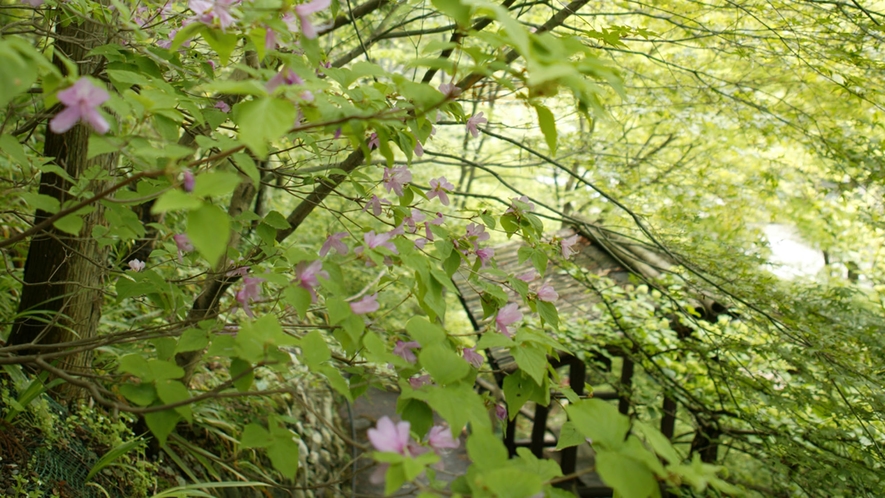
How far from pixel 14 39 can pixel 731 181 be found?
6.33 meters

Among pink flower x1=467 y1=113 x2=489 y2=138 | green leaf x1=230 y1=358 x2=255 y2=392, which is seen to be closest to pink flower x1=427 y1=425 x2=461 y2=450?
green leaf x1=230 y1=358 x2=255 y2=392

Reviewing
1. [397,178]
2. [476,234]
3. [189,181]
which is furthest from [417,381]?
[189,181]

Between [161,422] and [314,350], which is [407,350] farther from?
[161,422]

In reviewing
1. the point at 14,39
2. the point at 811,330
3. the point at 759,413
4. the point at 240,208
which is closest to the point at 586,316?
the point at 759,413

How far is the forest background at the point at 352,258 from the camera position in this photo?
0.90 meters

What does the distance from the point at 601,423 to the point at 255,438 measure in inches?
22.8

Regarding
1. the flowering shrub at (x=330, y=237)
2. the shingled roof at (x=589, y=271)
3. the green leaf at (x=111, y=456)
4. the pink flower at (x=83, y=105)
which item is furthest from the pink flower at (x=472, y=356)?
the shingled roof at (x=589, y=271)

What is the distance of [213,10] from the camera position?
3.27ft

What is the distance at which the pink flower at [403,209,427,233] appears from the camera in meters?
1.54

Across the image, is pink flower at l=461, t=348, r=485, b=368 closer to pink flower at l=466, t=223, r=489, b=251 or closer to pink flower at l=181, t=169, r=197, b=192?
pink flower at l=466, t=223, r=489, b=251

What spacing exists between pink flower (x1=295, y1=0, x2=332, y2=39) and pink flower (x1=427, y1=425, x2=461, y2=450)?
678 millimetres

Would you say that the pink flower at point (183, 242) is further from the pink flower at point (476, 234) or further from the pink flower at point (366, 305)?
the pink flower at point (476, 234)

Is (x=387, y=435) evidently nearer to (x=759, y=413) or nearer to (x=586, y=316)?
(x=759, y=413)

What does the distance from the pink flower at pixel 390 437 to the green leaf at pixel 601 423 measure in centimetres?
25
